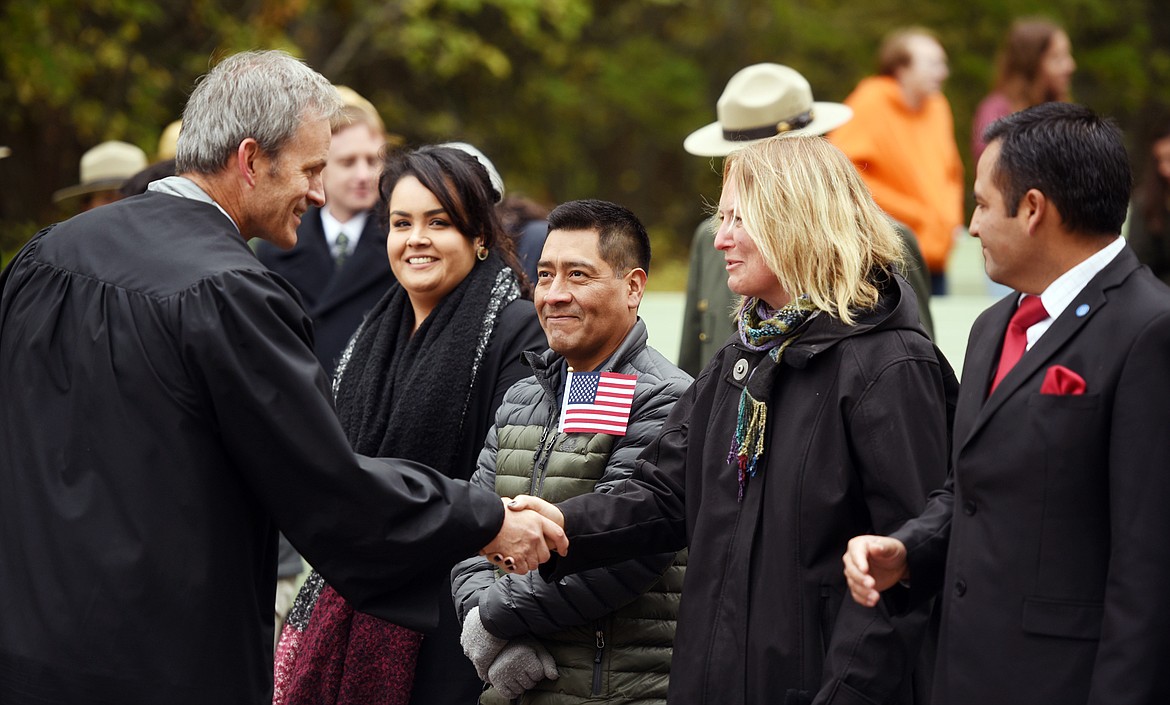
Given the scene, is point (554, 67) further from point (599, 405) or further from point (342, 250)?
point (599, 405)

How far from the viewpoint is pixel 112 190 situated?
321 inches

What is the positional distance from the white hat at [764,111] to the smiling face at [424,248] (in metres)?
1.48

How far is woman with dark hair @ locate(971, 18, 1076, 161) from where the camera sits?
27.3 ft

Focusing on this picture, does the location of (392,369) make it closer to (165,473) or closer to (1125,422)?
(165,473)

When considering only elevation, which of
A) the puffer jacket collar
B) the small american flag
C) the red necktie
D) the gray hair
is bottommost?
the small american flag

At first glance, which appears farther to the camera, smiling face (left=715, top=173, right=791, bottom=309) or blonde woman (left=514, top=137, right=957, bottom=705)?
smiling face (left=715, top=173, right=791, bottom=309)

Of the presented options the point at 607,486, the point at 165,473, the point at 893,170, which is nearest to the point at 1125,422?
the point at 607,486

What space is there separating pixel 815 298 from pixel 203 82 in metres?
1.71

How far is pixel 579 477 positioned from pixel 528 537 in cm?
34

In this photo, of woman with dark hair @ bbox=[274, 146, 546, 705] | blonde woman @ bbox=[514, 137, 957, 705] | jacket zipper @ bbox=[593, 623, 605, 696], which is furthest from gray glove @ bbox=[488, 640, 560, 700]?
blonde woman @ bbox=[514, 137, 957, 705]

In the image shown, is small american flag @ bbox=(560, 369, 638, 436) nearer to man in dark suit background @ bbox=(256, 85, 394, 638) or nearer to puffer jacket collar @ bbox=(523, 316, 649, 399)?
puffer jacket collar @ bbox=(523, 316, 649, 399)

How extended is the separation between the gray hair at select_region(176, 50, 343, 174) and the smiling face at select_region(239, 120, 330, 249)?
27 mm

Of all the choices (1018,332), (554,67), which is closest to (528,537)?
(1018,332)

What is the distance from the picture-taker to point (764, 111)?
6.16m
